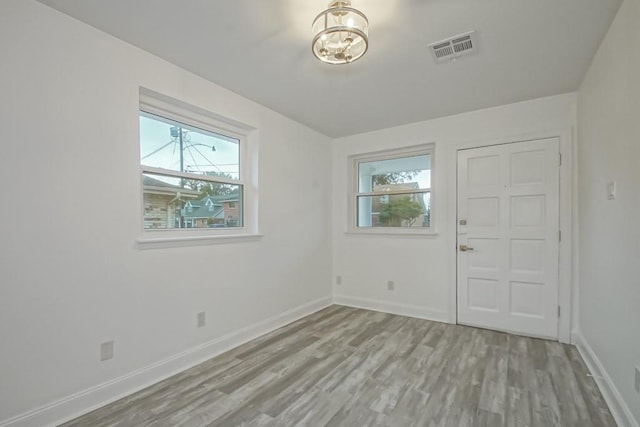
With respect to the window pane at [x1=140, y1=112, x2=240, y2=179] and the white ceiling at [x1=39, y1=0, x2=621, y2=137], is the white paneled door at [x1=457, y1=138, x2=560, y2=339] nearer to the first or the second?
the white ceiling at [x1=39, y1=0, x2=621, y2=137]

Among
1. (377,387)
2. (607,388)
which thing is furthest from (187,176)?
(607,388)

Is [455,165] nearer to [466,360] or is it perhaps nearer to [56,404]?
[466,360]

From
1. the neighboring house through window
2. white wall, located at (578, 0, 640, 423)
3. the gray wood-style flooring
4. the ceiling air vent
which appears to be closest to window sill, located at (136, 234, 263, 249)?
the neighboring house through window

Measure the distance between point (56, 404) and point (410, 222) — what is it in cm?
356

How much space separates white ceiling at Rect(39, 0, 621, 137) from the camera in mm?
1728

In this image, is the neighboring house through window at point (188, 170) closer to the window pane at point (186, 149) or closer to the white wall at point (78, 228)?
the window pane at point (186, 149)

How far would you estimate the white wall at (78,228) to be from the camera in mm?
1604

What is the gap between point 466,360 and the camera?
2.52 metres

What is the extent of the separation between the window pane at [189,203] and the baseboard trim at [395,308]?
1973mm

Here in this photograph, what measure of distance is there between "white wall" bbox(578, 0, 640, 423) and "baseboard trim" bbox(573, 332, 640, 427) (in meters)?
0.04

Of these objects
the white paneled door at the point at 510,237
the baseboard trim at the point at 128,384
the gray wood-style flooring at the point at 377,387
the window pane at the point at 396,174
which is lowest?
the gray wood-style flooring at the point at 377,387

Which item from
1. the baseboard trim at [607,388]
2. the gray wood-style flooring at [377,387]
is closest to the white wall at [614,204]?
the baseboard trim at [607,388]

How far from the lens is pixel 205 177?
107 inches

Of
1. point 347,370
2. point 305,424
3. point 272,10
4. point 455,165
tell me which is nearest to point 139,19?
point 272,10
